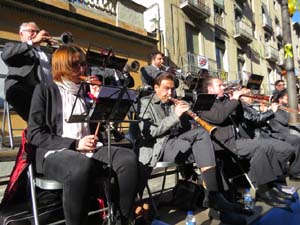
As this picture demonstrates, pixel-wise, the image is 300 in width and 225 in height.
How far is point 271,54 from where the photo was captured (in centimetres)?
2669

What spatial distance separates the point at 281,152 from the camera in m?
4.48

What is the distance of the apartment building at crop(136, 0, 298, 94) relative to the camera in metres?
15.0

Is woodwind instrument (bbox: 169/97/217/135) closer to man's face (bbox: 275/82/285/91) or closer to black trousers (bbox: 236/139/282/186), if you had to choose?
black trousers (bbox: 236/139/282/186)

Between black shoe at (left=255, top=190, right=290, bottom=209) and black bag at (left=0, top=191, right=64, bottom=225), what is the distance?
226 cm

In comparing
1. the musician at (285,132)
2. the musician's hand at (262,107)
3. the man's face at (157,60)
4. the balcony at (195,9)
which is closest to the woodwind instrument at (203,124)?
the man's face at (157,60)

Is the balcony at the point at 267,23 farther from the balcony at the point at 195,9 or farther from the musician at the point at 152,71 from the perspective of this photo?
the musician at the point at 152,71

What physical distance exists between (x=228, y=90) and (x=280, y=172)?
3.82ft

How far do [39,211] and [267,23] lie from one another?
27.4 m

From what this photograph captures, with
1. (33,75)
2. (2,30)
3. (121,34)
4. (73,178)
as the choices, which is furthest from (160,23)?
(73,178)

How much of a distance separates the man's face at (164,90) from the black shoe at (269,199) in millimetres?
1571

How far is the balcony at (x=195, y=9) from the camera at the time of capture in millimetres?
16141

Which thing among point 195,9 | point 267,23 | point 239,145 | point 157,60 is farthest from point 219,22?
point 239,145

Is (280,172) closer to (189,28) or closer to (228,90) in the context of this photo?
(228,90)

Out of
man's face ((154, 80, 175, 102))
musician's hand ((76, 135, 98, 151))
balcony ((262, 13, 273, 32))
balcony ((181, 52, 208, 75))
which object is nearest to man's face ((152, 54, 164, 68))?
man's face ((154, 80, 175, 102))
